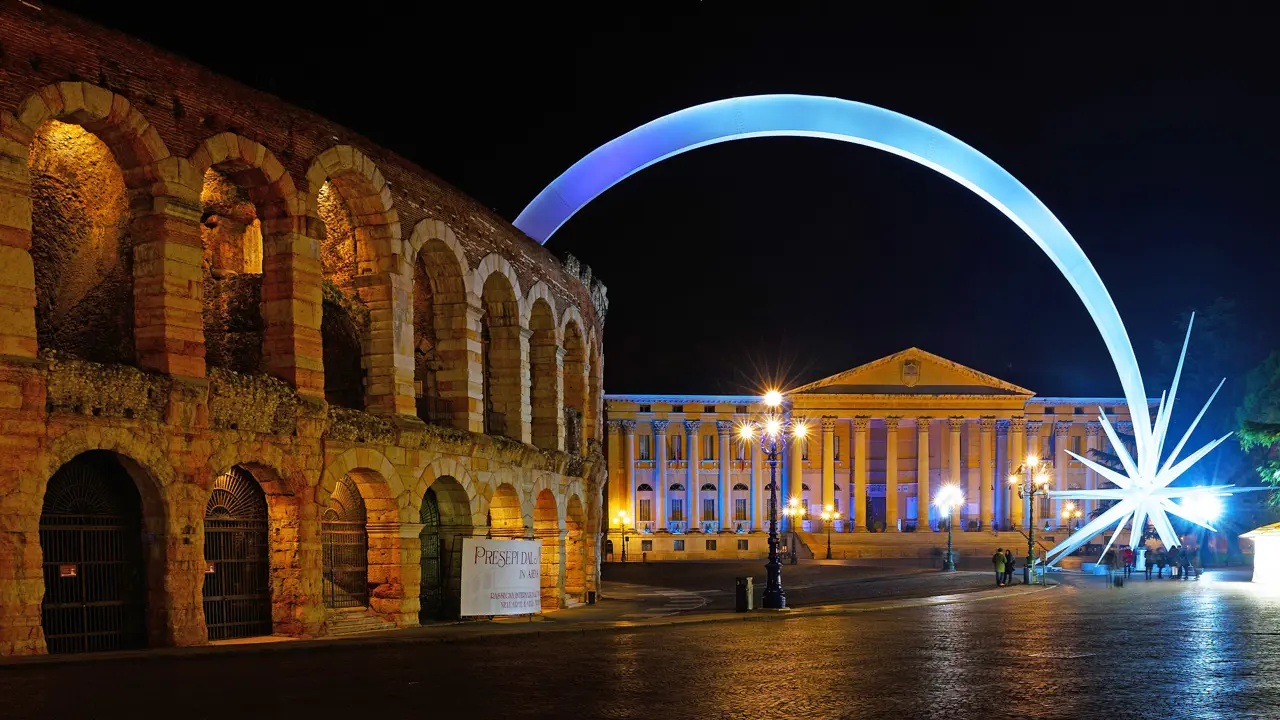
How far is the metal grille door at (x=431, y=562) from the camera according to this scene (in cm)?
3119

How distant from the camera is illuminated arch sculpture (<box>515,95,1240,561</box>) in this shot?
161ft

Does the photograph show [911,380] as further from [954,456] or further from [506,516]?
[506,516]

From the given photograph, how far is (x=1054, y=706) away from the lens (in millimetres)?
15172

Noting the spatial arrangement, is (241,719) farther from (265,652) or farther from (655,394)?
(655,394)

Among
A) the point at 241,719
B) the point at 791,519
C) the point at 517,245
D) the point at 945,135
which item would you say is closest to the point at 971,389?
the point at 791,519

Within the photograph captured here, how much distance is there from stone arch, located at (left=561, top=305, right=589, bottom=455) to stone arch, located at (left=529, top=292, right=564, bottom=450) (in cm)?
277

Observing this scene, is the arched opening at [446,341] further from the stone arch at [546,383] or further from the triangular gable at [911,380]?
the triangular gable at [911,380]

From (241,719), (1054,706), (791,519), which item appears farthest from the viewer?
(791,519)

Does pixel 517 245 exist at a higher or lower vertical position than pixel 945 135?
lower

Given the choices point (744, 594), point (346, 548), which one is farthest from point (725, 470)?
point (346, 548)

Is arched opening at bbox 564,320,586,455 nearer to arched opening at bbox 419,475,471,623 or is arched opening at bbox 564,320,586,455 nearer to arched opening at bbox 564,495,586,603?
arched opening at bbox 564,495,586,603

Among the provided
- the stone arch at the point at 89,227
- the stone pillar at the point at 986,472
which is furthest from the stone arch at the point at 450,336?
the stone pillar at the point at 986,472

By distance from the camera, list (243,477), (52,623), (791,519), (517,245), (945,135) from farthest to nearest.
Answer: (791,519)
(945,135)
(517,245)
(243,477)
(52,623)

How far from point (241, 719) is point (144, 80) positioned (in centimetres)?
1202
